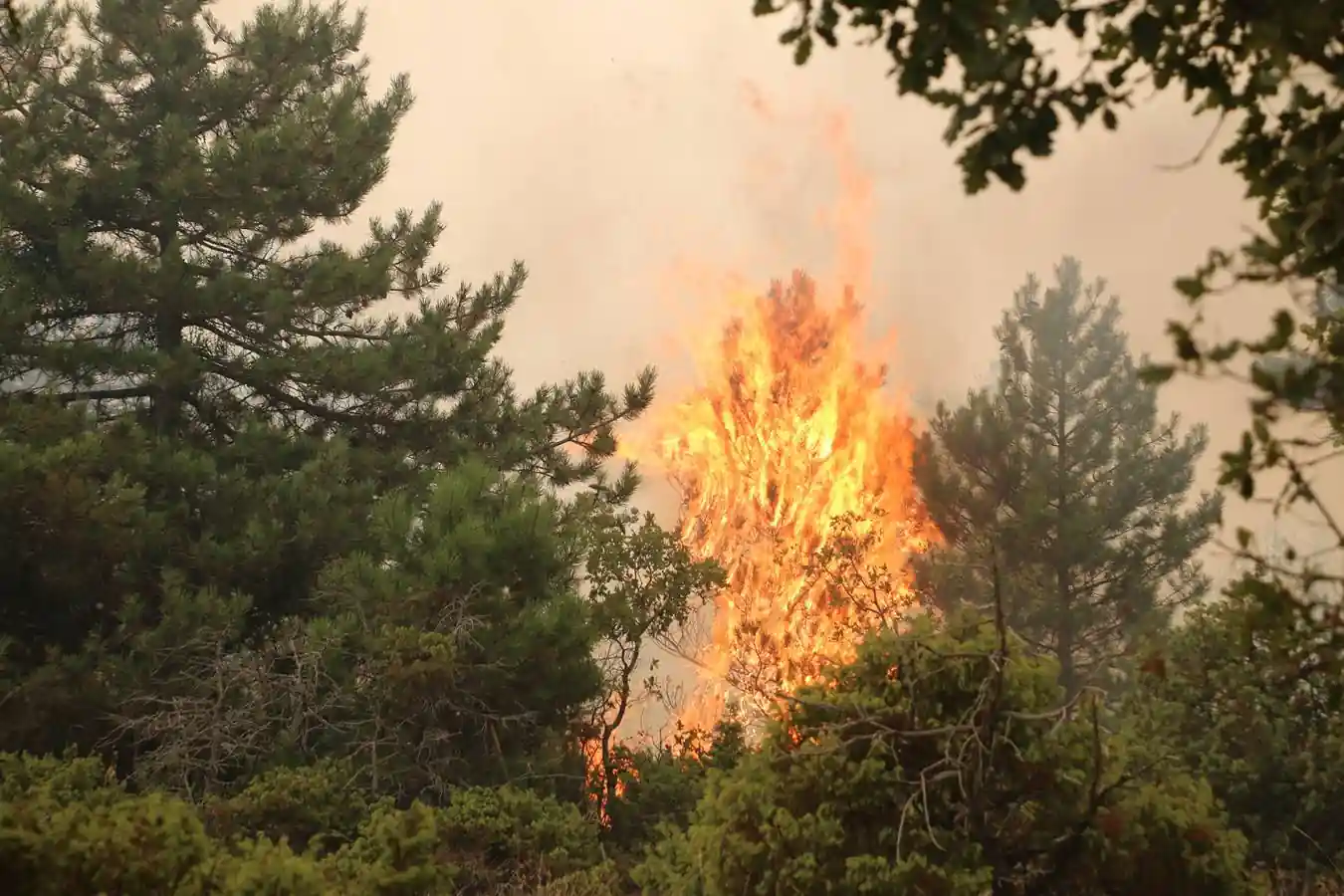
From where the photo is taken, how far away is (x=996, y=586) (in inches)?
162

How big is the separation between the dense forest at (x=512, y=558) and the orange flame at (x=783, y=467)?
1100 millimetres

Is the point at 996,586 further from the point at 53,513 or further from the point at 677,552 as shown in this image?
the point at 53,513

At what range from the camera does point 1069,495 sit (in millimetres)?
17922

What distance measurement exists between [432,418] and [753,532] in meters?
6.08

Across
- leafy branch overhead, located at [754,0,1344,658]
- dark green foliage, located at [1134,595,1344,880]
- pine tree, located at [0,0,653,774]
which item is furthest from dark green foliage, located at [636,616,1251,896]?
pine tree, located at [0,0,653,774]

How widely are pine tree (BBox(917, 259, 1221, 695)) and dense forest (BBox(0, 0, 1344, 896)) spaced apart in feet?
0.22

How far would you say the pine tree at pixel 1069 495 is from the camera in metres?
17.3

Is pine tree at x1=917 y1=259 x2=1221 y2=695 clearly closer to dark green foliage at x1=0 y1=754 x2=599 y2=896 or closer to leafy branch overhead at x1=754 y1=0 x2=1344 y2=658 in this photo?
dark green foliage at x1=0 y1=754 x2=599 y2=896

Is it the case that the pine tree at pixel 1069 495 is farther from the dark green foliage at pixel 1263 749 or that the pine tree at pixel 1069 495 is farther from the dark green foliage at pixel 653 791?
the dark green foliage at pixel 1263 749

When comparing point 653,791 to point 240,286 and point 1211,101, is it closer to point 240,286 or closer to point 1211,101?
point 240,286

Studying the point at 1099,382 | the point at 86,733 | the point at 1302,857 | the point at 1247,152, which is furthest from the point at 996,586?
the point at 1099,382

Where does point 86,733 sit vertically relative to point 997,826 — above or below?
above

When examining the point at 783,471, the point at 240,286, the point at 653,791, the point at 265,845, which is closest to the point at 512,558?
the point at 653,791

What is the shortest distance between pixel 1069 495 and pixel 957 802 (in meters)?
14.2
